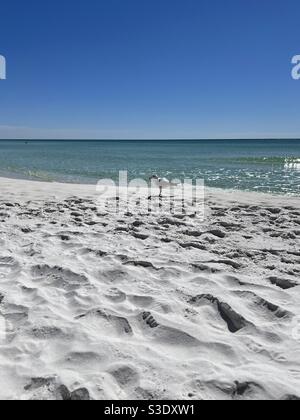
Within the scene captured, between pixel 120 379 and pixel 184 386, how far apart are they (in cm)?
45

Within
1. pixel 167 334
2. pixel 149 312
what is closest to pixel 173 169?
pixel 149 312

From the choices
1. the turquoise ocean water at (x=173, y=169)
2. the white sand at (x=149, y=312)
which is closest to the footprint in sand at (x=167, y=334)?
the white sand at (x=149, y=312)

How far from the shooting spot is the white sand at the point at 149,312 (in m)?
2.42

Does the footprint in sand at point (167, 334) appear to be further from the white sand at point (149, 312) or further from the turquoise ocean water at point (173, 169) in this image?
the turquoise ocean water at point (173, 169)

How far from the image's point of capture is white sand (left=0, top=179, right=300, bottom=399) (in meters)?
2.42

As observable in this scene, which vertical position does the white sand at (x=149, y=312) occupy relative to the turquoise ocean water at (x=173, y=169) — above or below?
below

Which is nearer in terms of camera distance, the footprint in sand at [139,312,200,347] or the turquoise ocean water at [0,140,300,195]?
the footprint in sand at [139,312,200,347]

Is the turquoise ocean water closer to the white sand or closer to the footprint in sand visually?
the white sand

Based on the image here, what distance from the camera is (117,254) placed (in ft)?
15.9

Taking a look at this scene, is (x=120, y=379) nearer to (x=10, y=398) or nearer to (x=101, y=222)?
(x=10, y=398)

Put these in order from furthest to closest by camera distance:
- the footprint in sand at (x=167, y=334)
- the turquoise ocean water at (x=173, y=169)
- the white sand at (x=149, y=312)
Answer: the turquoise ocean water at (x=173, y=169) < the footprint in sand at (x=167, y=334) < the white sand at (x=149, y=312)

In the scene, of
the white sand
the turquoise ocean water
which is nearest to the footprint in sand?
the white sand
